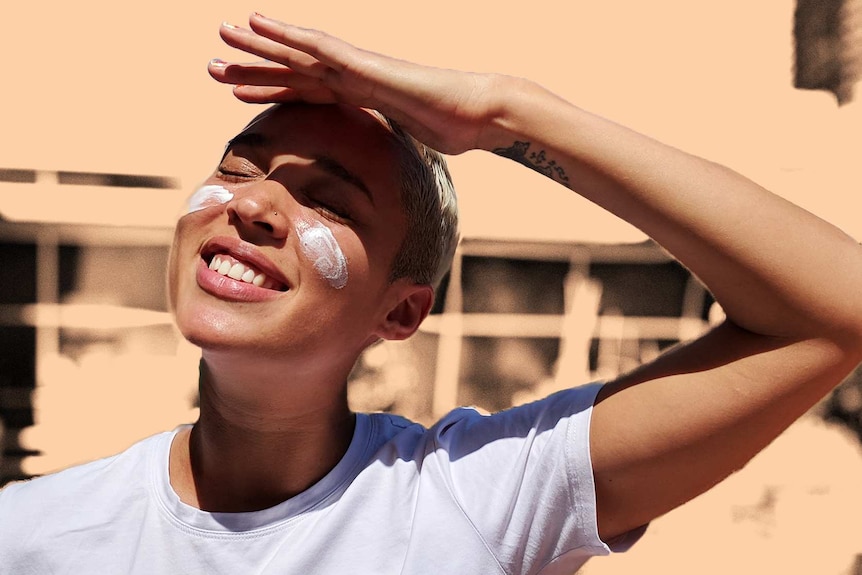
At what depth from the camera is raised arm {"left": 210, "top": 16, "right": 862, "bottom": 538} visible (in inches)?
56.7

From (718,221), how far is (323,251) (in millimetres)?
742

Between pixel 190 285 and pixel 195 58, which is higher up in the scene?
pixel 195 58

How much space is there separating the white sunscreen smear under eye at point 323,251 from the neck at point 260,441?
211 millimetres

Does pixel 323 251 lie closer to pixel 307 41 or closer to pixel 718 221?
pixel 307 41

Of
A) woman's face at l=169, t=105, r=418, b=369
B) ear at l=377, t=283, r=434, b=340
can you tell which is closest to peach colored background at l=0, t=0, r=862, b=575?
ear at l=377, t=283, r=434, b=340

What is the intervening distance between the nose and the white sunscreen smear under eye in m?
0.04

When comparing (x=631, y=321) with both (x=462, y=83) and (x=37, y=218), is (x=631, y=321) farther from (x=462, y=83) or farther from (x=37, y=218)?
(x=37, y=218)

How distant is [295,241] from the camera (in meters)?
1.64

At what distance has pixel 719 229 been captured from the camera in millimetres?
1443

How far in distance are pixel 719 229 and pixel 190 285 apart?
1.00m

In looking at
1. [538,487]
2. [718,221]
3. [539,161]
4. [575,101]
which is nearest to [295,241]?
[539,161]

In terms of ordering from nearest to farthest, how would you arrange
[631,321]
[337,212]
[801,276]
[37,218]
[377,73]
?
[801,276]
[377,73]
[337,212]
[37,218]
[631,321]

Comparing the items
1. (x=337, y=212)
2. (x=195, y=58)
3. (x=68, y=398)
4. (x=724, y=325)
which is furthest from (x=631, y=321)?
(x=68, y=398)

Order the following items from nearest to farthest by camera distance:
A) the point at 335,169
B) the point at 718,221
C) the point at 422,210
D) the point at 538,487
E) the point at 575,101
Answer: the point at 718,221 < the point at 538,487 < the point at 335,169 < the point at 422,210 < the point at 575,101
